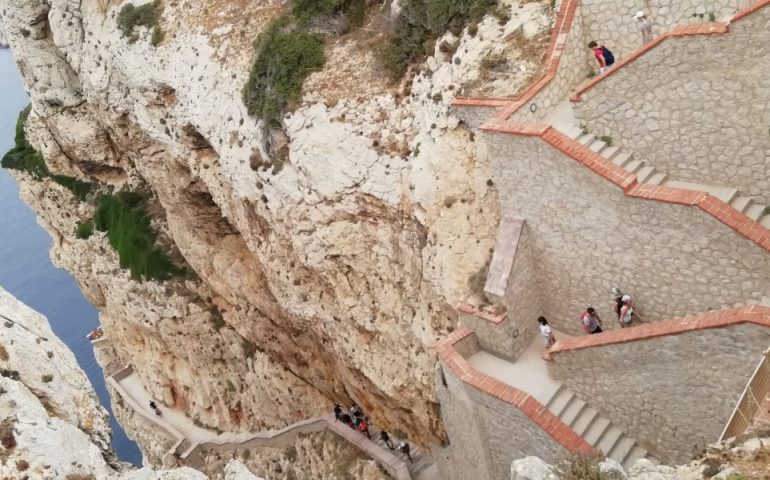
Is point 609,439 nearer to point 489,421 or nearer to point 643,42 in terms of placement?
point 489,421

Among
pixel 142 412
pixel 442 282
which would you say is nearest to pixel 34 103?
pixel 142 412

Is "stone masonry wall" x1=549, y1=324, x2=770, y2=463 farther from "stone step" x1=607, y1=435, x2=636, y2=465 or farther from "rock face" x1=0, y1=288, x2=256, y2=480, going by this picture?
"rock face" x1=0, y1=288, x2=256, y2=480

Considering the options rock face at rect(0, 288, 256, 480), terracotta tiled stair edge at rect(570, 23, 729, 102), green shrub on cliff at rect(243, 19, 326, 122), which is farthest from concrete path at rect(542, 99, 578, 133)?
rock face at rect(0, 288, 256, 480)

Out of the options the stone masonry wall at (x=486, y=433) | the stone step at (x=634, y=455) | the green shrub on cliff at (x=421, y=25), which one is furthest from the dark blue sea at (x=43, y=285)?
the stone step at (x=634, y=455)

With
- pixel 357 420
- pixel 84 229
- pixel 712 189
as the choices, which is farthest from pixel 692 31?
pixel 84 229

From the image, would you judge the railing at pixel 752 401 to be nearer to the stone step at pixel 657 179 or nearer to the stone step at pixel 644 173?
the stone step at pixel 657 179

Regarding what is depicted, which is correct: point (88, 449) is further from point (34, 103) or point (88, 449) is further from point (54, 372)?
point (34, 103)
